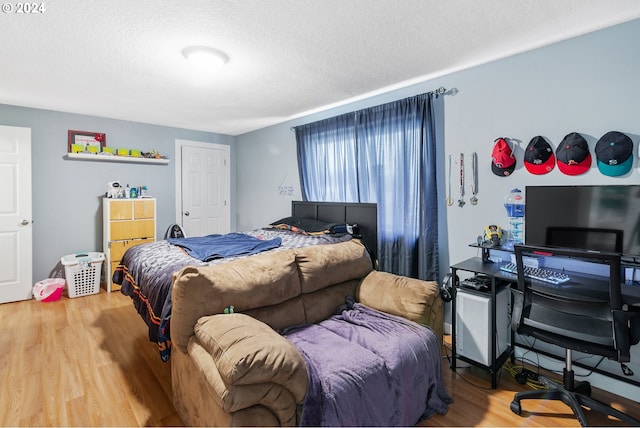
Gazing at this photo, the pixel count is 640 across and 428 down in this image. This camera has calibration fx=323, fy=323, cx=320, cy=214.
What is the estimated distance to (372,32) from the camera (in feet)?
7.24

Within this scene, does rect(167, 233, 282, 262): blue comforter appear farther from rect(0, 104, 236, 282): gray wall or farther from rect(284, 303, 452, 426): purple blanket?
rect(0, 104, 236, 282): gray wall

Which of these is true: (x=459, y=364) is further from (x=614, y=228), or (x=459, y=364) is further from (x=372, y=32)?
(x=372, y=32)

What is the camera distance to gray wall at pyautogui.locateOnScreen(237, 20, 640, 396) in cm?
211

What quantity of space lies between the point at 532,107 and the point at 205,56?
2537 mm

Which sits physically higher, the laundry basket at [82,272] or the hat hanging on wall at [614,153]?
the hat hanging on wall at [614,153]

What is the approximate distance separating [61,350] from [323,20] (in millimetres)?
3286

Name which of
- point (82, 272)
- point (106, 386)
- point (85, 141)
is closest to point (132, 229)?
point (82, 272)

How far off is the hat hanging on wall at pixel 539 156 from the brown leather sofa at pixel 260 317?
125 cm

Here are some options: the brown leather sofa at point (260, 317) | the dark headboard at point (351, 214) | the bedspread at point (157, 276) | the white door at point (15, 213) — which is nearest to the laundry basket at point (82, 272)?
the white door at point (15, 213)

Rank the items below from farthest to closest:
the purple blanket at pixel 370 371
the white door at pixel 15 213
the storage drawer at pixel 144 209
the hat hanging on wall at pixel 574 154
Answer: the storage drawer at pixel 144 209
the white door at pixel 15 213
the hat hanging on wall at pixel 574 154
the purple blanket at pixel 370 371

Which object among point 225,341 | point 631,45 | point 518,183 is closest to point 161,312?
point 225,341

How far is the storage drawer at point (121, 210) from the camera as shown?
4.32 metres

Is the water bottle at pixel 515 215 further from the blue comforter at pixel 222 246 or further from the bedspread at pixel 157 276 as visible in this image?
the blue comforter at pixel 222 246

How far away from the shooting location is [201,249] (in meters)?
2.76
